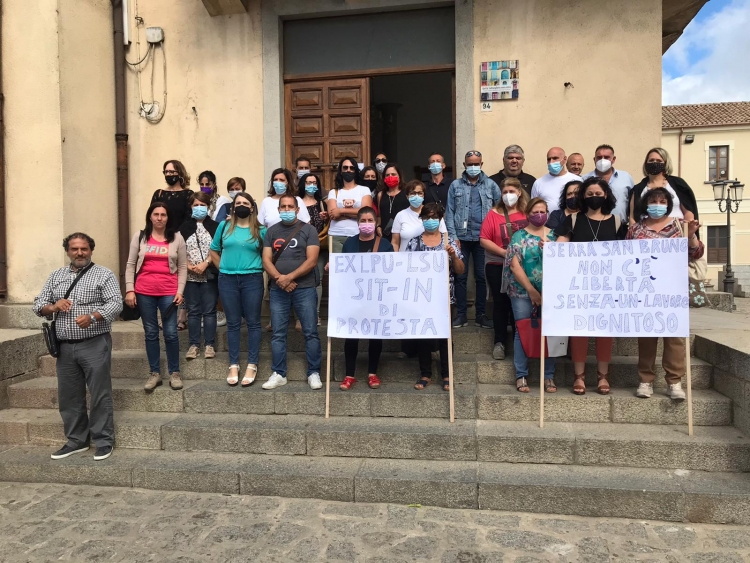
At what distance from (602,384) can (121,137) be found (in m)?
6.93

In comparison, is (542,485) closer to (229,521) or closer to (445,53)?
(229,521)

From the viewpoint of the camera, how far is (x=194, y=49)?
8227 mm

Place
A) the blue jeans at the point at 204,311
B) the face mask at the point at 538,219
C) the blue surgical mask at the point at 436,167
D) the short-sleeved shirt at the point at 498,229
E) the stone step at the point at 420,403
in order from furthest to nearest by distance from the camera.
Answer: the blue surgical mask at the point at 436,167, the blue jeans at the point at 204,311, the short-sleeved shirt at the point at 498,229, the face mask at the point at 538,219, the stone step at the point at 420,403

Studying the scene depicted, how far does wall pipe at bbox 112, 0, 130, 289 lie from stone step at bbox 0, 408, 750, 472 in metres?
3.43

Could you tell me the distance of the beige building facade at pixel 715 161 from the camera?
35.2 meters

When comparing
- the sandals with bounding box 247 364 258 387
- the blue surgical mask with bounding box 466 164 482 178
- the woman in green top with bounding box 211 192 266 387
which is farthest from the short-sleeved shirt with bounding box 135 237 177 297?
the blue surgical mask with bounding box 466 164 482 178

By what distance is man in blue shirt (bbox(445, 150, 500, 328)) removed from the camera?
6383mm

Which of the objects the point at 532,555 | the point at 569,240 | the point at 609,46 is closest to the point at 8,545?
the point at 532,555

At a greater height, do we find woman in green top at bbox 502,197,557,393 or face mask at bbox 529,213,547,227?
Answer: face mask at bbox 529,213,547,227

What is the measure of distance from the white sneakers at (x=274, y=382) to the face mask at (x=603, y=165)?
13.2 ft

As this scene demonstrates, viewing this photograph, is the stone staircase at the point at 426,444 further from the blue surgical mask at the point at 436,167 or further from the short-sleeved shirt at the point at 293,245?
the blue surgical mask at the point at 436,167

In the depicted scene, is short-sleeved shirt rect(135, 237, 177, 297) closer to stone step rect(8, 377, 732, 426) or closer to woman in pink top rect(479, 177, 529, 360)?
stone step rect(8, 377, 732, 426)

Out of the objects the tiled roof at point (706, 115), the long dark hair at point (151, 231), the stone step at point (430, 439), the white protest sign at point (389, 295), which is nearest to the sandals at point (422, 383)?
the stone step at point (430, 439)

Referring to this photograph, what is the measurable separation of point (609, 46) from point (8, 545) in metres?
7.91
